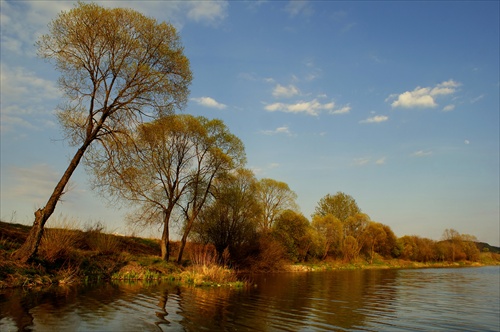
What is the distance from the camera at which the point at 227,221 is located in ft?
113

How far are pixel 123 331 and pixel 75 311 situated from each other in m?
2.85

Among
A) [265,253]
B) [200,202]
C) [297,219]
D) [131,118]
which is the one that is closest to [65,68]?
[131,118]

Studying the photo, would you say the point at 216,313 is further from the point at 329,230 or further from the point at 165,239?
the point at 329,230

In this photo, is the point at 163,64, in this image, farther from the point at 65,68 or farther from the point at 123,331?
the point at 123,331

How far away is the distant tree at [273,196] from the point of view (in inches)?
2142

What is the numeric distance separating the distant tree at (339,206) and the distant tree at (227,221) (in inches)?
1862

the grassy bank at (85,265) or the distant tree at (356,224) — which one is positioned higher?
the distant tree at (356,224)

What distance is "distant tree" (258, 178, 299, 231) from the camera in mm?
54406

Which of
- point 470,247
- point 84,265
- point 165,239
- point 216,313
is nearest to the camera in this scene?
point 216,313

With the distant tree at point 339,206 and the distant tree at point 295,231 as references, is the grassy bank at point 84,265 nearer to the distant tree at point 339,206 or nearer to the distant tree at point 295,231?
the distant tree at point 295,231

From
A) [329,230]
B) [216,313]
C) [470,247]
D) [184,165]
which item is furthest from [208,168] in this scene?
[470,247]

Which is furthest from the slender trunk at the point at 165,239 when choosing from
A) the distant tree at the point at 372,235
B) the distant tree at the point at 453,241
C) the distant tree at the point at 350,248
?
the distant tree at the point at 453,241

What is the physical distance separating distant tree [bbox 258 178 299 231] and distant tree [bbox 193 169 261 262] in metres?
17.2

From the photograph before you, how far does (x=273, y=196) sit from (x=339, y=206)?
1217 inches
